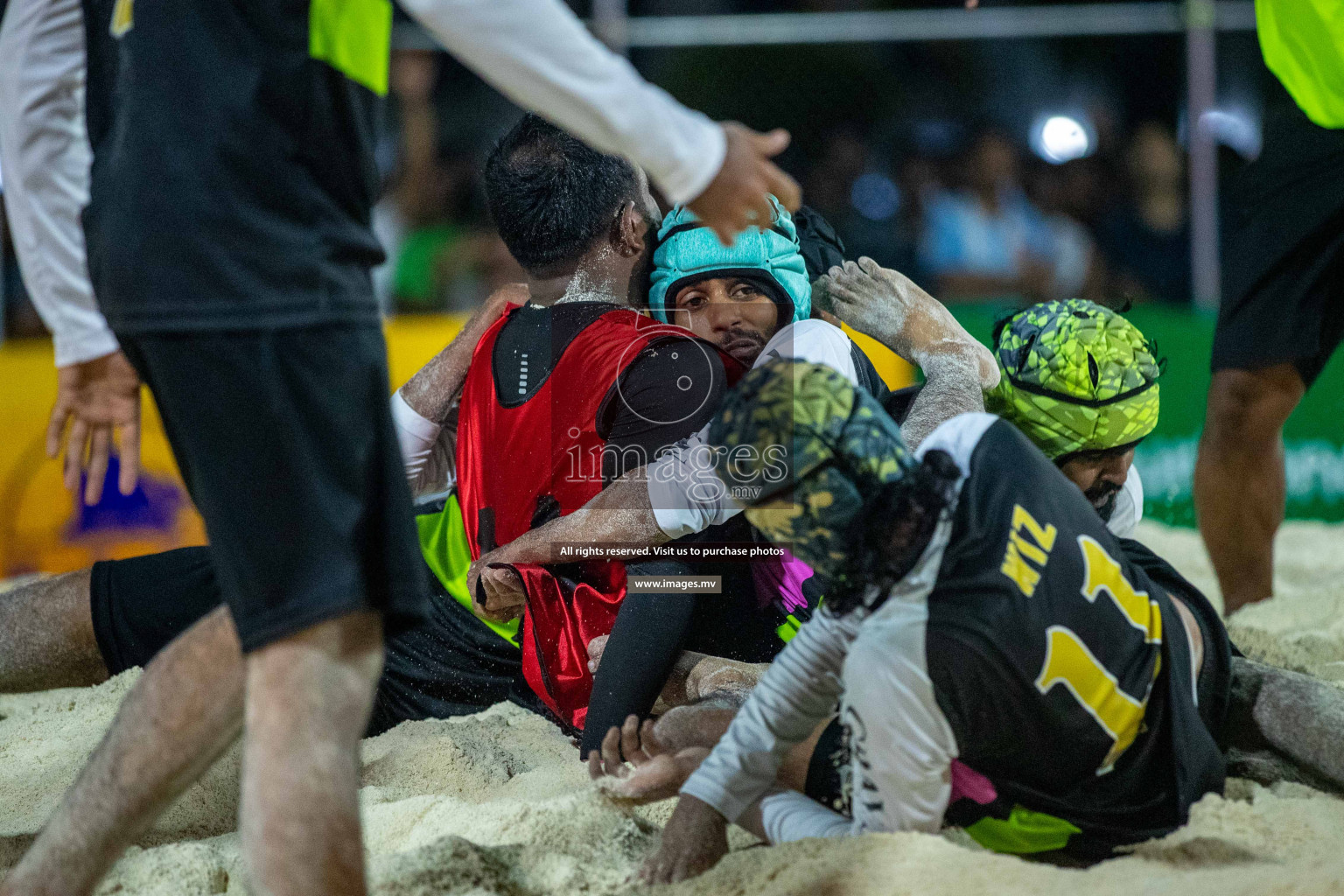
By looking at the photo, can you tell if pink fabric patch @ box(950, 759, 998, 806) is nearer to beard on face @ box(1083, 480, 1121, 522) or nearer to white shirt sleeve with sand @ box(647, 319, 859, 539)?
white shirt sleeve with sand @ box(647, 319, 859, 539)

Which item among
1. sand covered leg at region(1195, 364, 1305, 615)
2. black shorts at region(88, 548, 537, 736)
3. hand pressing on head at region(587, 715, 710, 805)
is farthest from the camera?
sand covered leg at region(1195, 364, 1305, 615)

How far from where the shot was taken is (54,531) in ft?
16.3

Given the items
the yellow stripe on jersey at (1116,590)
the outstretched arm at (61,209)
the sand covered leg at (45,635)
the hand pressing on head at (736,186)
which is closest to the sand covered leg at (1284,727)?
the yellow stripe on jersey at (1116,590)

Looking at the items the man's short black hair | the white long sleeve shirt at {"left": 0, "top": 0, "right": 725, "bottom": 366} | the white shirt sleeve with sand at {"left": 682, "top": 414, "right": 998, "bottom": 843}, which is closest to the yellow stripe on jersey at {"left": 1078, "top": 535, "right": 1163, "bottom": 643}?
the white shirt sleeve with sand at {"left": 682, "top": 414, "right": 998, "bottom": 843}

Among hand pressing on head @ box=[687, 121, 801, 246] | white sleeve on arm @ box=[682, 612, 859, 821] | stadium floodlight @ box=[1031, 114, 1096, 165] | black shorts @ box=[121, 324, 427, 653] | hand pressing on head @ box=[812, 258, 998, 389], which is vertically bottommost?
white sleeve on arm @ box=[682, 612, 859, 821]

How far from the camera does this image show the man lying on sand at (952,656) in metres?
1.77

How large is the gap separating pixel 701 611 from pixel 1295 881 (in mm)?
1271

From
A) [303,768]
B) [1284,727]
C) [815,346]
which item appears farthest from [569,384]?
[1284,727]

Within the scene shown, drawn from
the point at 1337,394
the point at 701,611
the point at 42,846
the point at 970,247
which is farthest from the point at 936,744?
the point at 970,247

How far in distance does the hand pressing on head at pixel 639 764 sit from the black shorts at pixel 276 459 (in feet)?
2.64

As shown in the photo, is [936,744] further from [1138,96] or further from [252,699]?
[1138,96]

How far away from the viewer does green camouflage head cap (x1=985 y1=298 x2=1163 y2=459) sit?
246 centimetres

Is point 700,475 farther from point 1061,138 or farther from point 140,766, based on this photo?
point 1061,138

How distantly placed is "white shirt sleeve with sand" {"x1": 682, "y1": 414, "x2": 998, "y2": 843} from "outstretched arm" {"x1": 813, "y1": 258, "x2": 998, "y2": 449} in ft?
1.59
